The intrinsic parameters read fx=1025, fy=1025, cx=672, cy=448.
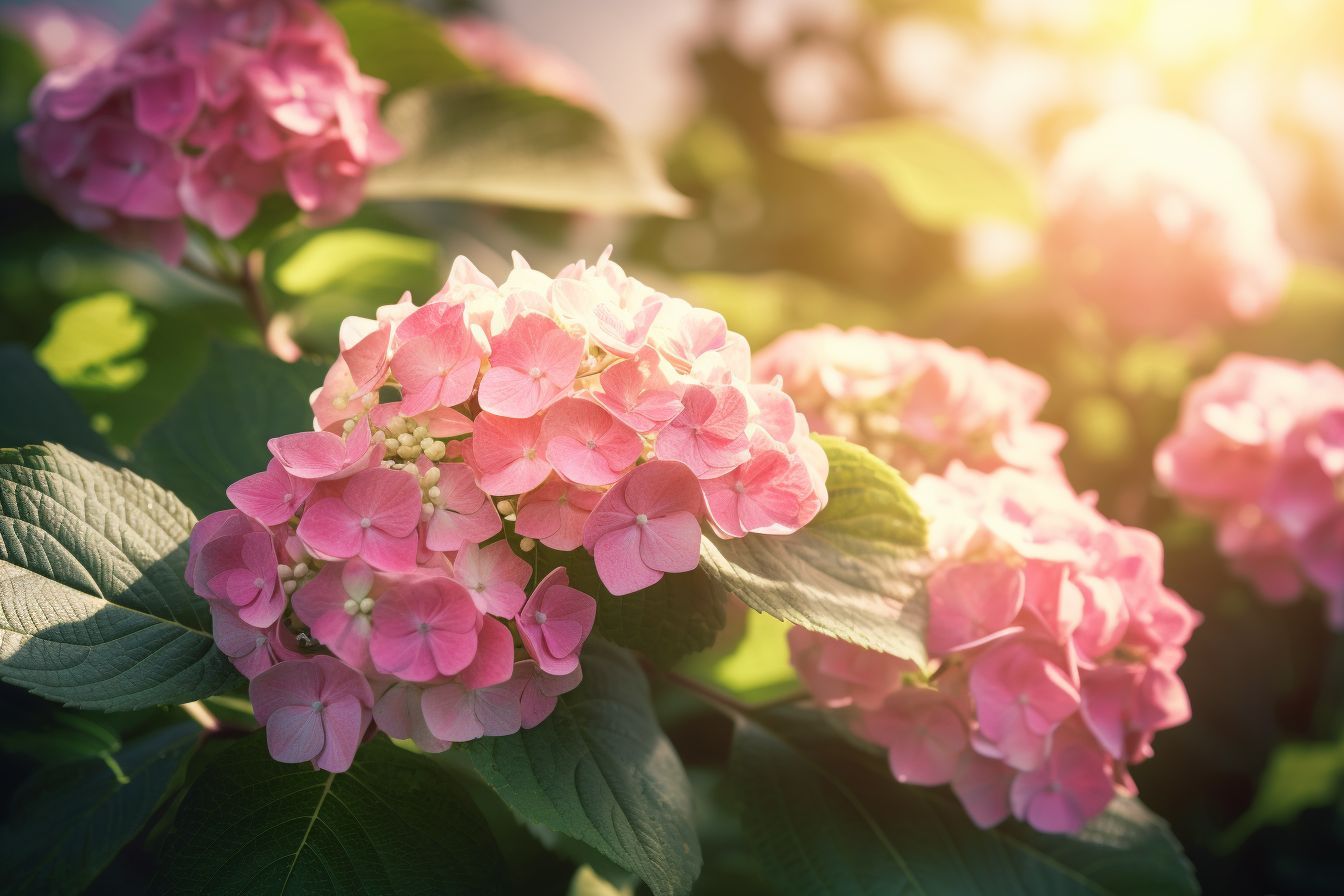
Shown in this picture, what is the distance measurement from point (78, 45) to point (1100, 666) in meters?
1.70

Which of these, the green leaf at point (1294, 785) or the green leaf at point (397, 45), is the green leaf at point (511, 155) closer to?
the green leaf at point (397, 45)

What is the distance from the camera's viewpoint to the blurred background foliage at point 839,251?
0.84m

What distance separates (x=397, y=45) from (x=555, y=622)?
692mm

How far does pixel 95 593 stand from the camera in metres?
0.46

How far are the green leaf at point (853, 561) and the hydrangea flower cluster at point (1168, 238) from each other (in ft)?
2.14

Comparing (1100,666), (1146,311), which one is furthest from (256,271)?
(1146,311)

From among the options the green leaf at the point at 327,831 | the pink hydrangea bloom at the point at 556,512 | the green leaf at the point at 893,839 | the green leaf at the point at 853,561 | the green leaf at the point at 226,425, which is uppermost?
the pink hydrangea bloom at the point at 556,512

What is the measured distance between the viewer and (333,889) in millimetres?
433

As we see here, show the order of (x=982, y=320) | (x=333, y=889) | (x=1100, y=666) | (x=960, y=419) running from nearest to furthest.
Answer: (x=333, y=889)
(x=1100, y=666)
(x=960, y=419)
(x=982, y=320)

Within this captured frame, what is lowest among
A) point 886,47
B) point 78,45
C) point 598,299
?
point 78,45

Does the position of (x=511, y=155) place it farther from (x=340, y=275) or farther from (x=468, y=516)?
(x=468, y=516)

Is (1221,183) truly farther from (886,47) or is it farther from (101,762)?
(101,762)

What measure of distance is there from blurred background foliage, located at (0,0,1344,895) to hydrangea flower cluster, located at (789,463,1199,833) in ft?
0.49

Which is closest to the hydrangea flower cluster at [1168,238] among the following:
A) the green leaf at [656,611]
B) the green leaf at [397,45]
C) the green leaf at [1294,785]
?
the green leaf at [1294,785]
